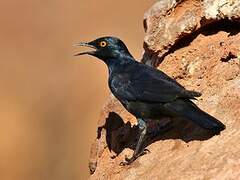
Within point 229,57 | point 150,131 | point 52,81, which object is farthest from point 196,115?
point 52,81

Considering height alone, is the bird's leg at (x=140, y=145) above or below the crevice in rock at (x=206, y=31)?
below

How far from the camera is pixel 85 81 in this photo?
20.7 meters

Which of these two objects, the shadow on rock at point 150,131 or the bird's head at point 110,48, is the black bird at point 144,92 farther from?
the shadow on rock at point 150,131

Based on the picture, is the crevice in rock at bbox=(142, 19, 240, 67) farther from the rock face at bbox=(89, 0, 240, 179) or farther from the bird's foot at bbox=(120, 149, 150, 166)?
the bird's foot at bbox=(120, 149, 150, 166)

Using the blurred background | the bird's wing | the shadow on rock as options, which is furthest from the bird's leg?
the blurred background

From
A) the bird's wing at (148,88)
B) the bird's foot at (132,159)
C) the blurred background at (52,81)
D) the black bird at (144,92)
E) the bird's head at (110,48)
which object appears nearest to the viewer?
the black bird at (144,92)

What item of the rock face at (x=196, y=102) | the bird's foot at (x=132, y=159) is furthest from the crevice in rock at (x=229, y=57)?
the bird's foot at (x=132, y=159)

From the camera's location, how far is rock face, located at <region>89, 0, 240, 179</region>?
22.9 ft

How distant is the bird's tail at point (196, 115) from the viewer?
7043 millimetres

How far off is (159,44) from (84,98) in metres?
11.0

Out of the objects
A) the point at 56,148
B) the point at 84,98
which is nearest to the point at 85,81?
the point at 84,98

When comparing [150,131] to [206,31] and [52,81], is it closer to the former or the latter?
[206,31]

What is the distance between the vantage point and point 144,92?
795cm

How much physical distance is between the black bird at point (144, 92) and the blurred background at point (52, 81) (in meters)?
5.75
